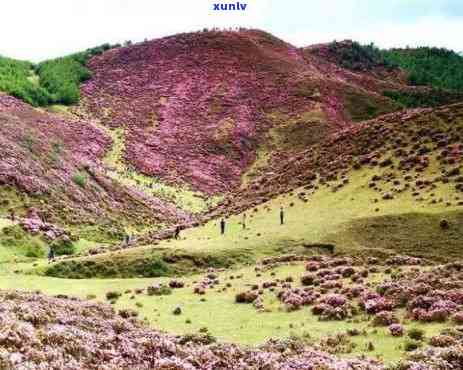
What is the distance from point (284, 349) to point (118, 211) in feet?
180

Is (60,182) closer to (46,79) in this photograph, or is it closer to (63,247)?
(63,247)

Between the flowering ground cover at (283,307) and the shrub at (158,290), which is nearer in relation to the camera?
the flowering ground cover at (283,307)

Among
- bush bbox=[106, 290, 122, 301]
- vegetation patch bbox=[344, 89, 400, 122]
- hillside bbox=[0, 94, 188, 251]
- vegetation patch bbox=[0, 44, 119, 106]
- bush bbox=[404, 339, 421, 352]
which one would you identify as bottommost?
bush bbox=[106, 290, 122, 301]

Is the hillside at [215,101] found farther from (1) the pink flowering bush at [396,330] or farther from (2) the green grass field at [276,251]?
(1) the pink flowering bush at [396,330]

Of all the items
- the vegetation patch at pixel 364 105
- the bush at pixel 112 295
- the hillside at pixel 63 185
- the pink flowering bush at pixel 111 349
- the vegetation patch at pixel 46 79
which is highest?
the vegetation patch at pixel 46 79

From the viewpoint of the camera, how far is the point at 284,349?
74.2 feet

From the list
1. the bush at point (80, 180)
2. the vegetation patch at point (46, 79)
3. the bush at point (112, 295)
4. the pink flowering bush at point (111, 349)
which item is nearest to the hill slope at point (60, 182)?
the bush at point (80, 180)

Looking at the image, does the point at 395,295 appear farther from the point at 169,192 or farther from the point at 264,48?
the point at 264,48

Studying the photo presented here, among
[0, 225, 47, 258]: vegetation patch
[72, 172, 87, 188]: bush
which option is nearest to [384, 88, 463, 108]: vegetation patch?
[72, 172, 87, 188]: bush

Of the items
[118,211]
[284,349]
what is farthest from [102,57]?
[284,349]

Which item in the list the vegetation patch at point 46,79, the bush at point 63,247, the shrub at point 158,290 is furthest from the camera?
the vegetation patch at point 46,79

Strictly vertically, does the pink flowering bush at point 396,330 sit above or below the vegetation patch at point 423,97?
below

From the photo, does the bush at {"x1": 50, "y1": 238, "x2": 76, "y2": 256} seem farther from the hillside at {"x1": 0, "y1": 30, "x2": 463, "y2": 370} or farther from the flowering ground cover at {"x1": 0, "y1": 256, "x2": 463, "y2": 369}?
the flowering ground cover at {"x1": 0, "y1": 256, "x2": 463, "y2": 369}

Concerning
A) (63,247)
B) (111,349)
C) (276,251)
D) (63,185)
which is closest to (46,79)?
(63,185)
